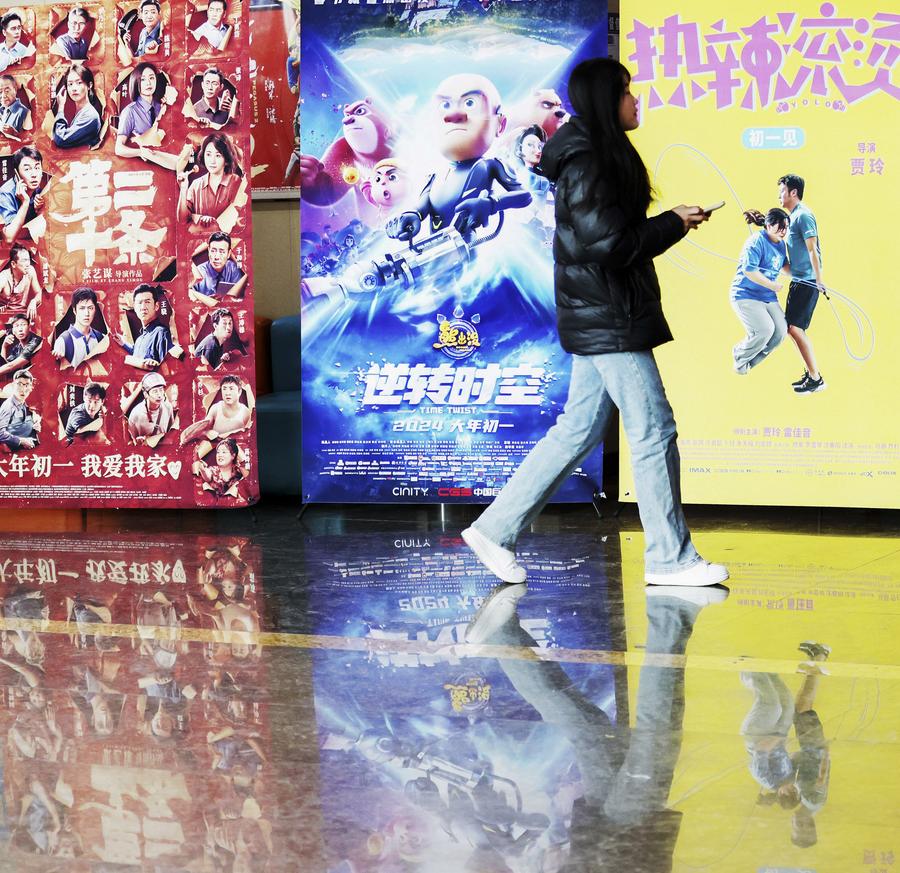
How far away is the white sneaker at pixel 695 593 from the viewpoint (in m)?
3.43

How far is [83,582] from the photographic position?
3.91 metres

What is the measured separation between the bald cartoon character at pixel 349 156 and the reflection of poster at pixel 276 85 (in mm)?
1383

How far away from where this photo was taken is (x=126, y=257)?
4.97m

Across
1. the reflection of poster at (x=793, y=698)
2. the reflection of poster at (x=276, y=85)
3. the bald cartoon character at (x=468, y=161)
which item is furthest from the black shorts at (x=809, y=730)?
the reflection of poster at (x=276, y=85)

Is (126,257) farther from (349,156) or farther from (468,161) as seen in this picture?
(468,161)

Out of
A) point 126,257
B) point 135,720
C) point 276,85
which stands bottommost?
point 135,720

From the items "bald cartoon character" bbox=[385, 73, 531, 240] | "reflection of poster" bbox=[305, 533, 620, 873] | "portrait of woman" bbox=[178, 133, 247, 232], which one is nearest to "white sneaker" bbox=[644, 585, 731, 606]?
"reflection of poster" bbox=[305, 533, 620, 873]

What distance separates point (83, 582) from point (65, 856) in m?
2.13

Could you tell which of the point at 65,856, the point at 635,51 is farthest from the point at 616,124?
the point at 65,856

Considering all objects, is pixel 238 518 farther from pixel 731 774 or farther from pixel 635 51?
pixel 731 774

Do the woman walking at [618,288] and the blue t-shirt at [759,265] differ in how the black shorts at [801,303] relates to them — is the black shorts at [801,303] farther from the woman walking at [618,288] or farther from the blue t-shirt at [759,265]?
the woman walking at [618,288]

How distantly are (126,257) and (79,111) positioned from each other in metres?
0.58

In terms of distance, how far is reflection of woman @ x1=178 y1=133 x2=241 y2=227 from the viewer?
4871 mm

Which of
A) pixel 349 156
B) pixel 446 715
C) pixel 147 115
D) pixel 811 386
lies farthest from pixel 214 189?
pixel 446 715
